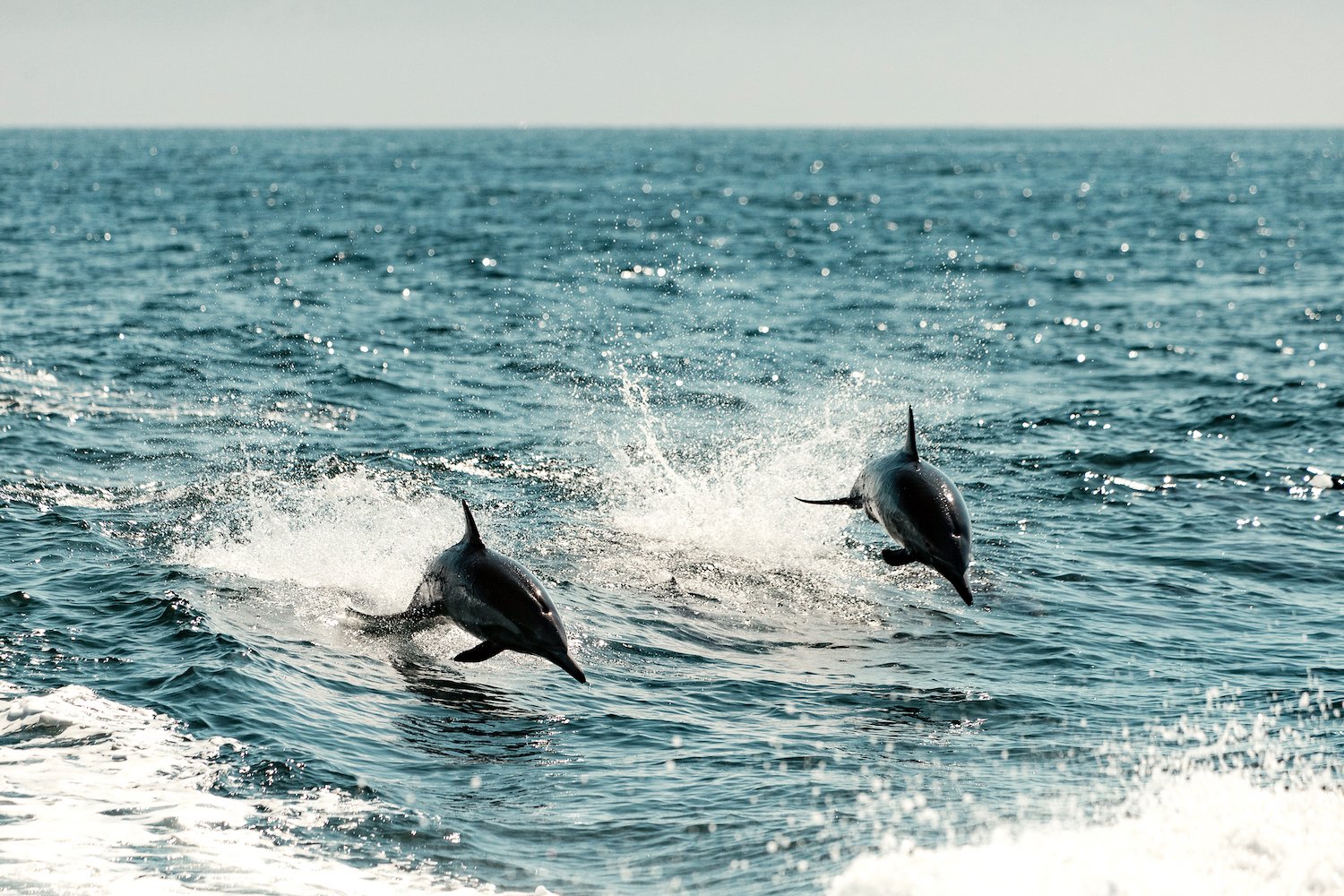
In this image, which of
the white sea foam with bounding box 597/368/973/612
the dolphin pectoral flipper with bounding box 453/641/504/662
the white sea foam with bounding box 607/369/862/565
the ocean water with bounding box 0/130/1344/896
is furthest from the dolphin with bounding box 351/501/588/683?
the white sea foam with bounding box 607/369/862/565

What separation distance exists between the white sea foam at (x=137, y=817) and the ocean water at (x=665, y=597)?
1.2 inches

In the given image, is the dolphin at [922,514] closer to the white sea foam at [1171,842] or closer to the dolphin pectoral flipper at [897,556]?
the dolphin pectoral flipper at [897,556]

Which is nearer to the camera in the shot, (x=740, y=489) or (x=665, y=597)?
(x=665, y=597)

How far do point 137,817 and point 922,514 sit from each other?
595 centimetres

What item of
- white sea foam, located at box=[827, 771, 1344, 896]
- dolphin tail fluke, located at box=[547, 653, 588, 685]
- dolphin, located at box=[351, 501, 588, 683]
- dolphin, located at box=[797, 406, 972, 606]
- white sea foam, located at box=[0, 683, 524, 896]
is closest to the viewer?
white sea foam, located at box=[827, 771, 1344, 896]

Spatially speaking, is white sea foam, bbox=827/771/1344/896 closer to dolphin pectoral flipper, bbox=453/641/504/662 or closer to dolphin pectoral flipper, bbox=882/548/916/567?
dolphin pectoral flipper, bbox=882/548/916/567

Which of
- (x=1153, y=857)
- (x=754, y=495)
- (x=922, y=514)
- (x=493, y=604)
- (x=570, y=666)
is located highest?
(x=754, y=495)

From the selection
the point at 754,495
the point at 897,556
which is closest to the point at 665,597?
the point at 897,556

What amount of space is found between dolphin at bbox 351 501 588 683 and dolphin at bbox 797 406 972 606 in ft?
8.42

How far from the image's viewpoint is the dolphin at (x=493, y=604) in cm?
997

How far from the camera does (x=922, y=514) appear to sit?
10.4 m

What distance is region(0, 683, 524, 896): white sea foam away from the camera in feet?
24.7

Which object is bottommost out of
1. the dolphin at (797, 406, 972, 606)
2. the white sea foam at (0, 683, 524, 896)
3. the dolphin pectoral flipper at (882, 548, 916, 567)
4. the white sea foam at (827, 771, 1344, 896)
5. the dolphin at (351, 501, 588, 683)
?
the white sea foam at (0, 683, 524, 896)

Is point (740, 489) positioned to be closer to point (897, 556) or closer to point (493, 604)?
point (897, 556)
